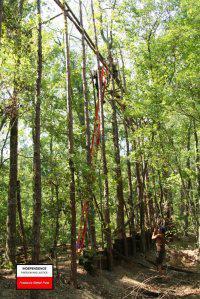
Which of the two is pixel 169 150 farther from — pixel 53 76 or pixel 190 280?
pixel 53 76

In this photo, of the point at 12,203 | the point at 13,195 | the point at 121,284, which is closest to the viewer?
the point at 12,203

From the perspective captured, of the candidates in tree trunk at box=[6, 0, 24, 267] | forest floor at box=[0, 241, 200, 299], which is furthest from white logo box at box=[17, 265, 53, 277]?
tree trunk at box=[6, 0, 24, 267]

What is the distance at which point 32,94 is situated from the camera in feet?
40.9

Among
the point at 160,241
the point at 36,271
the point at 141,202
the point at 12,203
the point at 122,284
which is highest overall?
the point at 141,202

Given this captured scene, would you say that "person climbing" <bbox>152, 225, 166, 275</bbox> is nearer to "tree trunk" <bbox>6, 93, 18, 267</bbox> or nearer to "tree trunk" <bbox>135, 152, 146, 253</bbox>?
"tree trunk" <bbox>135, 152, 146, 253</bbox>

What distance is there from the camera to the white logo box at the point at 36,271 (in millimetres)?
6969

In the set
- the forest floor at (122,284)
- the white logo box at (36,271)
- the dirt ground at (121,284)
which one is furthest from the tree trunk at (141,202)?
the white logo box at (36,271)

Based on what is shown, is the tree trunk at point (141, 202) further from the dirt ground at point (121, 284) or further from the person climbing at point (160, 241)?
the person climbing at point (160, 241)

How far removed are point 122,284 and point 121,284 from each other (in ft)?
0.15

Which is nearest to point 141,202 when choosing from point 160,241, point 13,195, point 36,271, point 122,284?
point 160,241

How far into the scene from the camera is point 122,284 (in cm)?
1398

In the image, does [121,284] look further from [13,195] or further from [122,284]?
[13,195]

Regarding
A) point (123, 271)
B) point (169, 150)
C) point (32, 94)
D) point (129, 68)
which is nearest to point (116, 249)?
point (123, 271)

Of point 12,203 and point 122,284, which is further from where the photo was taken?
point 122,284
